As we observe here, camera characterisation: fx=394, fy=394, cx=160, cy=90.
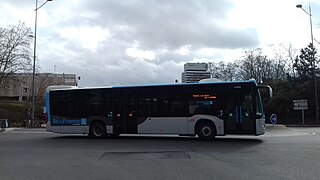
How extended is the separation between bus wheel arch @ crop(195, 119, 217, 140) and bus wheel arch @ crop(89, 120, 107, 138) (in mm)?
5363

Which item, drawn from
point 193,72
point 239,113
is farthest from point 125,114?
point 193,72

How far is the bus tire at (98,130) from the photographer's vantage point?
2194 cm

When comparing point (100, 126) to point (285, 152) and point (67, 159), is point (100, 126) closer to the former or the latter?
point (67, 159)

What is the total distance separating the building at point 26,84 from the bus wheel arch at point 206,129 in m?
37.8

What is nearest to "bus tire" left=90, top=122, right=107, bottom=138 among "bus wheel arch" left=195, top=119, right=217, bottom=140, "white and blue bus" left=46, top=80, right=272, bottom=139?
"white and blue bus" left=46, top=80, right=272, bottom=139

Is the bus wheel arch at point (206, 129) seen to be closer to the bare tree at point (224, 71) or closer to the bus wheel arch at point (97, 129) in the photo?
the bus wheel arch at point (97, 129)

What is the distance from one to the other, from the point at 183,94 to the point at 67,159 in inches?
341

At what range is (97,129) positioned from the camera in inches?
872

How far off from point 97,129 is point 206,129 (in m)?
6.28

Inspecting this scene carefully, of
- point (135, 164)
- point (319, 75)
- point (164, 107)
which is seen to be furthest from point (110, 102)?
point (319, 75)

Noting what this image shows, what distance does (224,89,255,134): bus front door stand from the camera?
754 inches

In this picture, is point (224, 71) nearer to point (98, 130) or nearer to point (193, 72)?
point (193, 72)

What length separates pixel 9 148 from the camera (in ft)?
56.2

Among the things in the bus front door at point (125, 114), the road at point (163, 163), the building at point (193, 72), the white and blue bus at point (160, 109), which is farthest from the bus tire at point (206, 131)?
the building at point (193, 72)
